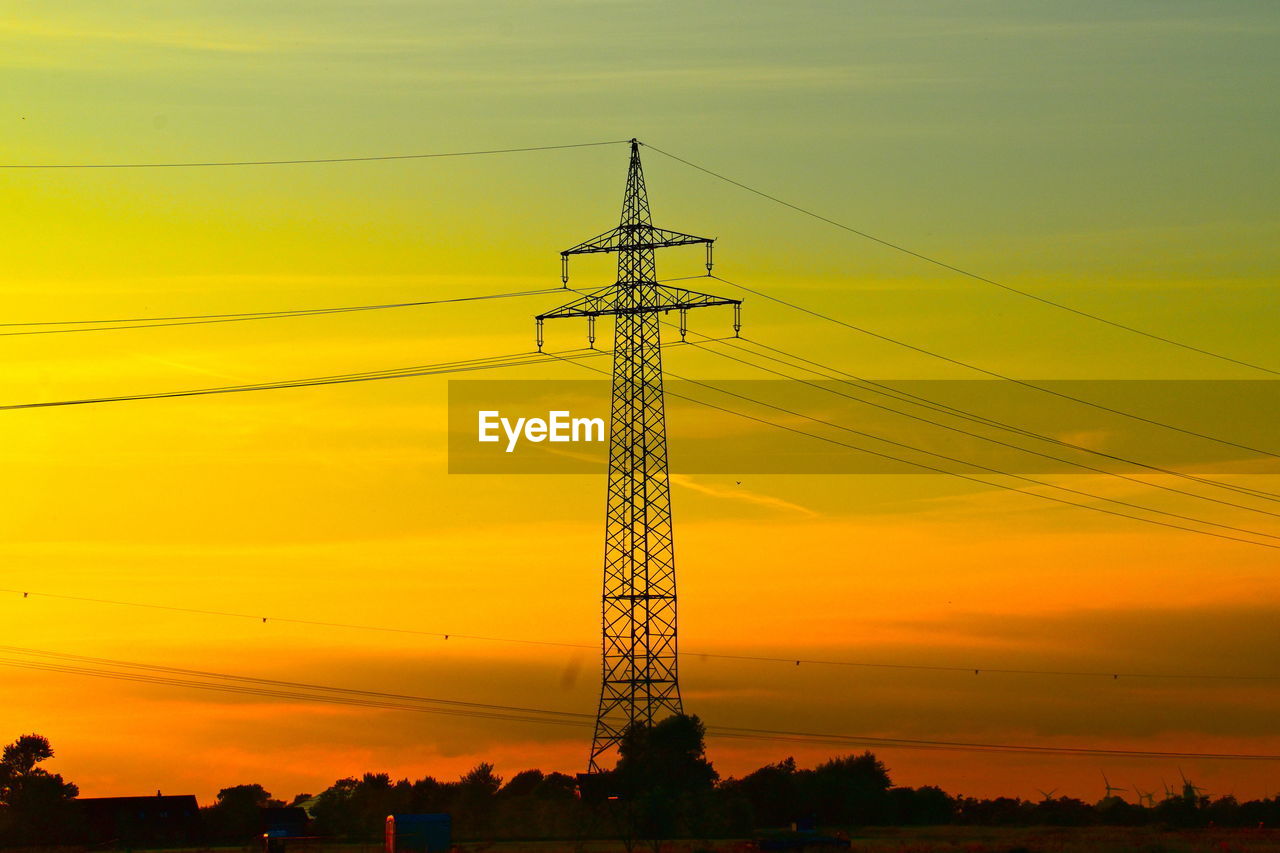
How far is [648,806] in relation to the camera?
121938mm

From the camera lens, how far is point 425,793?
579 feet

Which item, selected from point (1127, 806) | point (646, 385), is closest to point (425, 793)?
point (1127, 806)

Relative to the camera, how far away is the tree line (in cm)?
12588

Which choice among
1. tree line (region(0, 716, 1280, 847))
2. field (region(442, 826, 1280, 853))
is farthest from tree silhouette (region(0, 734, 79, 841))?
field (region(442, 826, 1280, 853))

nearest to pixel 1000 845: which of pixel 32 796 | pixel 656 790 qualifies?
pixel 656 790

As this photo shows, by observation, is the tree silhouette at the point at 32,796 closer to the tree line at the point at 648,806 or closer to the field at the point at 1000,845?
the tree line at the point at 648,806

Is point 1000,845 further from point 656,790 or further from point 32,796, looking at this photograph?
point 32,796

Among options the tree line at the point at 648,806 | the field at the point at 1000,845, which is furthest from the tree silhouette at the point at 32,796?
the field at the point at 1000,845

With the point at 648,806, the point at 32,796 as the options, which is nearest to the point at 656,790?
the point at 648,806

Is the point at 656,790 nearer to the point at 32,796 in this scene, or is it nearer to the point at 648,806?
the point at 648,806

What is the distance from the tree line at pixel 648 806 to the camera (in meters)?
126

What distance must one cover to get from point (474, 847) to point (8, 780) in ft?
225

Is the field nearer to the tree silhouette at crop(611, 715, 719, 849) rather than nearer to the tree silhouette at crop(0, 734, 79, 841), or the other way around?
the tree silhouette at crop(611, 715, 719, 849)

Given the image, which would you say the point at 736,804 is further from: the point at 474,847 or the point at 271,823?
the point at 271,823
